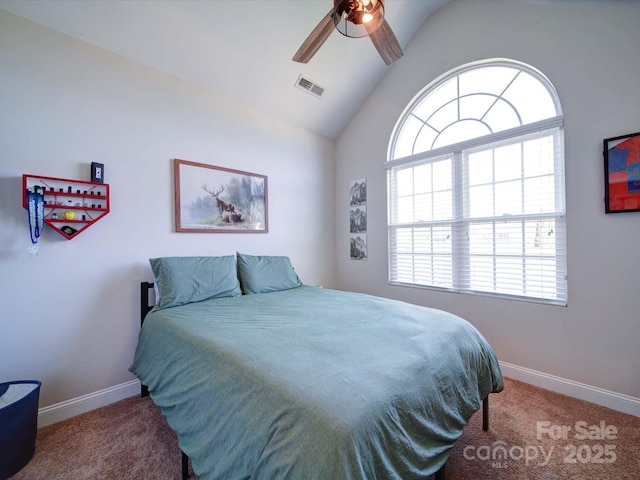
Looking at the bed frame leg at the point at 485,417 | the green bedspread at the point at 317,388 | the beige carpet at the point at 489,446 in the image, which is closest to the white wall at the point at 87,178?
the beige carpet at the point at 489,446

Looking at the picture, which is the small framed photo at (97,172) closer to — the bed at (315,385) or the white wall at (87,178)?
the white wall at (87,178)

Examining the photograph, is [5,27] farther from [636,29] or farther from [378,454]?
[636,29]

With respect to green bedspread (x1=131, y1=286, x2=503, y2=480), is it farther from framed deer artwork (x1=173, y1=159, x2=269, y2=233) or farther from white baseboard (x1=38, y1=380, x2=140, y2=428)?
framed deer artwork (x1=173, y1=159, x2=269, y2=233)

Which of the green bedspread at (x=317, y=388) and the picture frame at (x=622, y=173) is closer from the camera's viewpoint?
the green bedspread at (x=317, y=388)

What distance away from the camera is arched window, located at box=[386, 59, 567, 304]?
2.26 metres

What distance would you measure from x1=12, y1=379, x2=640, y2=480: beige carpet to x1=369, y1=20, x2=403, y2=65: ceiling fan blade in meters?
2.60

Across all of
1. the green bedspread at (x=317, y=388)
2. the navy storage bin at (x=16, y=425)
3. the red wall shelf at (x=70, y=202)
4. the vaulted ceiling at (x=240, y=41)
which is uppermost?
the vaulted ceiling at (x=240, y=41)

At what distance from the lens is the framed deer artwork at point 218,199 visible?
2531 mm

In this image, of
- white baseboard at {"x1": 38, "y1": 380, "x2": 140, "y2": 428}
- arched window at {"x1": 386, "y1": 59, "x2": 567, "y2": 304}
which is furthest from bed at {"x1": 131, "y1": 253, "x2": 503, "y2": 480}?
arched window at {"x1": 386, "y1": 59, "x2": 567, "y2": 304}

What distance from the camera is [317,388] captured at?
3.01 ft

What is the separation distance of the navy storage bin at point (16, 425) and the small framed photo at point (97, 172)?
1418 mm

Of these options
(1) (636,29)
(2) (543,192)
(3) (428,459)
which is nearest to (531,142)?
(2) (543,192)

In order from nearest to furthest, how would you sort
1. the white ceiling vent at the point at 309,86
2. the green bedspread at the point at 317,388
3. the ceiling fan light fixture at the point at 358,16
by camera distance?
1. the green bedspread at the point at 317,388
2. the ceiling fan light fixture at the point at 358,16
3. the white ceiling vent at the point at 309,86

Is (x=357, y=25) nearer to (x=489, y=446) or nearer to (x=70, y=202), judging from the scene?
(x=70, y=202)
